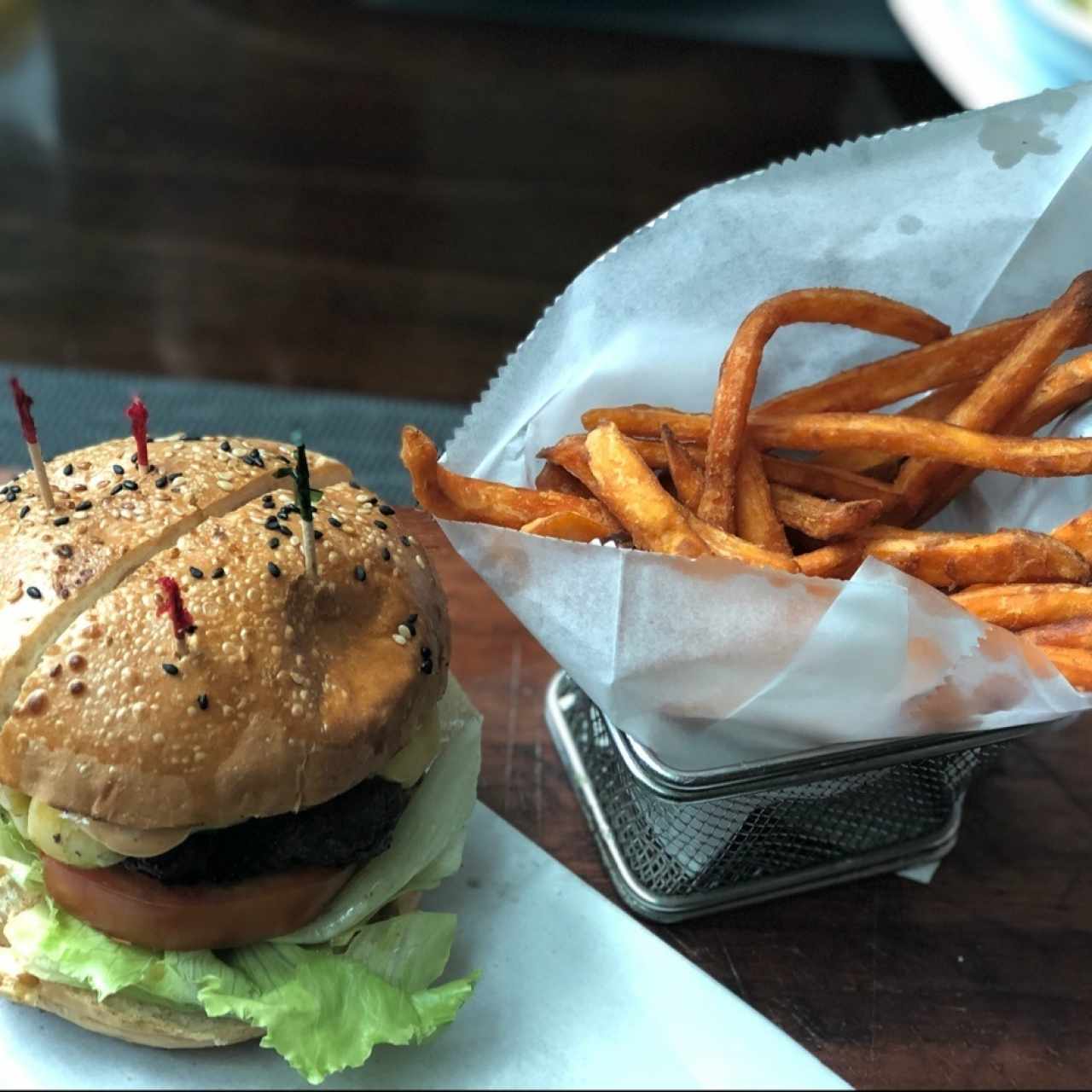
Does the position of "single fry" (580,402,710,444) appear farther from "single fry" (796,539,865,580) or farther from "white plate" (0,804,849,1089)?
"white plate" (0,804,849,1089)

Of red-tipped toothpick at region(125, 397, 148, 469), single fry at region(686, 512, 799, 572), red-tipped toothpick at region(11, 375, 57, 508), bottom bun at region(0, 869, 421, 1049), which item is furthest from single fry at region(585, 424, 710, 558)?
bottom bun at region(0, 869, 421, 1049)

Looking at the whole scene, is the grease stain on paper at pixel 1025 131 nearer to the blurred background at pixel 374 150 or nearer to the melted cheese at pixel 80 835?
the blurred background at pixel 374 150

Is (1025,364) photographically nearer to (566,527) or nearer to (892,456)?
(892,456)

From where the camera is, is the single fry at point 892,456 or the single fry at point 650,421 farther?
the single fry at point 892,456

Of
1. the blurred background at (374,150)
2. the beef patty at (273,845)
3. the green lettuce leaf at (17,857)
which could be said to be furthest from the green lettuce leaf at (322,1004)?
the blurred background at (374,150)

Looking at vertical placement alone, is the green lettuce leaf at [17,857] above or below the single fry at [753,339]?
below

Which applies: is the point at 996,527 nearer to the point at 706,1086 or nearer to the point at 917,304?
the point at 917,304
